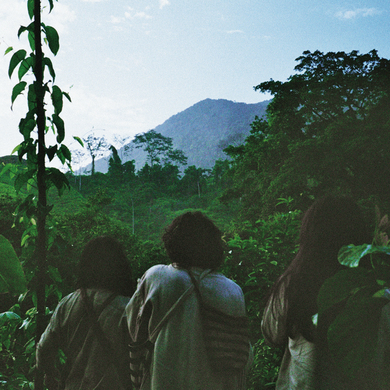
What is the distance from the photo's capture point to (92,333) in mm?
1587

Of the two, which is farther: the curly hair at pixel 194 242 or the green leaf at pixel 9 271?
the curly hair at pixel 194 242

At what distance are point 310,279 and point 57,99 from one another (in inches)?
36.1

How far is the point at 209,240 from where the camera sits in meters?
1.58

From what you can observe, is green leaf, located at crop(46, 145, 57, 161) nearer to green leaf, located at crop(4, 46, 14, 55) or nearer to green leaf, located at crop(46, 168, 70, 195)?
green leaf, located at crop(46, 168, 70, 195)

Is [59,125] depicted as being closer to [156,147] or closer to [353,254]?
[353,254]

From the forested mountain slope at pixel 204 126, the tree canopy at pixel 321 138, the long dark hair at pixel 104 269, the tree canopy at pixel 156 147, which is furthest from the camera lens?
the forested mountain slope at pixel 204 126

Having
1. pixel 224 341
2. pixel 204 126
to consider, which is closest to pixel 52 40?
pixel 224 341

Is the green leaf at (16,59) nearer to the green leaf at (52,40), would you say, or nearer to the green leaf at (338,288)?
the green leaf at (52,40)

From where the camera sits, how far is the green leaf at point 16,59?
95 cm

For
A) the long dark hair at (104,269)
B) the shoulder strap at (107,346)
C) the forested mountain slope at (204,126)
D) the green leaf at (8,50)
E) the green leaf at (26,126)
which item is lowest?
the shoulder strap at (107,346)

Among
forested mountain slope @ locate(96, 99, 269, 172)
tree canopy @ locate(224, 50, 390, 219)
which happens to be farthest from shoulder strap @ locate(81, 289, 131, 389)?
forested mountain slope @ locate(96, 99, 269, 172)

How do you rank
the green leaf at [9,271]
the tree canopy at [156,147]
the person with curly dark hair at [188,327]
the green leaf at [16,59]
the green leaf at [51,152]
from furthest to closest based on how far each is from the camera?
1. the tree canopy at [156,147]
2. the person with curly dark hair at [188,327]
3. the green leaf at [51,152]
4. the green leaf at [16,59]
5. the green leaf at [9,271]

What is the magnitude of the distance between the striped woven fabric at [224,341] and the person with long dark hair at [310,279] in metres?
0.17

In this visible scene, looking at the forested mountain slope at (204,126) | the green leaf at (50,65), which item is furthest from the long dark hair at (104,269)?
the forested mountain slope at (204,126)
